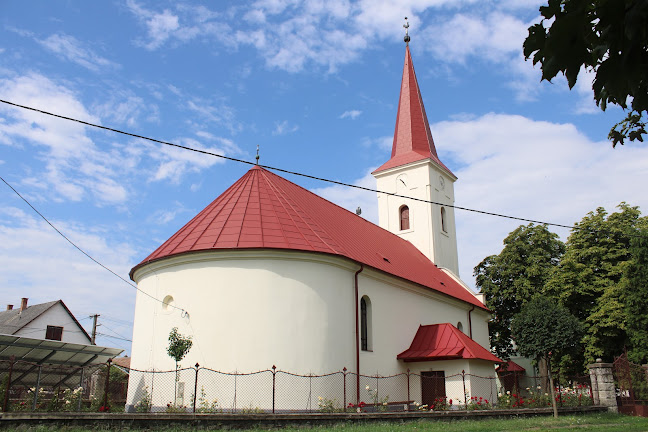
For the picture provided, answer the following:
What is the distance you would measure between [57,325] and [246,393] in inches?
1117

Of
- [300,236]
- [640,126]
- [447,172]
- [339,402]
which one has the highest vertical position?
[447,172]

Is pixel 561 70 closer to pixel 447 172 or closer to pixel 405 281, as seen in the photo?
pixel 405 281

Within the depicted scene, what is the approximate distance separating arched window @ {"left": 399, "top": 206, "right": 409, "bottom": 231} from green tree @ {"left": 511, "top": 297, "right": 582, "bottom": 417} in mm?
12074

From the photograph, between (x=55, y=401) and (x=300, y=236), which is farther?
(x=300, y=236)

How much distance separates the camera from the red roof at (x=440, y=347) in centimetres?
1944

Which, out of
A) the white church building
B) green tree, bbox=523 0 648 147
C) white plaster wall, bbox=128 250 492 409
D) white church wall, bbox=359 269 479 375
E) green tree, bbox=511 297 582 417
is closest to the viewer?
green tree, bbox=523 0 648 147

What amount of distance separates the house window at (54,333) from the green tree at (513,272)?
95.6ft

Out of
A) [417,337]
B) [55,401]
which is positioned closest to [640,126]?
[55,401]

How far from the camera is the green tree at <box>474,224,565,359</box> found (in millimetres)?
32062

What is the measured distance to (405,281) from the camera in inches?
848

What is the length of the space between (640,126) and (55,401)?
557 inches

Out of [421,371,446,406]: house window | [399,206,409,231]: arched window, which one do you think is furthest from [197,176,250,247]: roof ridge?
[399,206,409,231]: arched window

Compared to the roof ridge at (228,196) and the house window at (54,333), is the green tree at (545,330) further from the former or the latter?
the house window at (54,333)

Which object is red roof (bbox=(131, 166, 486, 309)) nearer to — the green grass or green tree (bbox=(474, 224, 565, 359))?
the green grass
